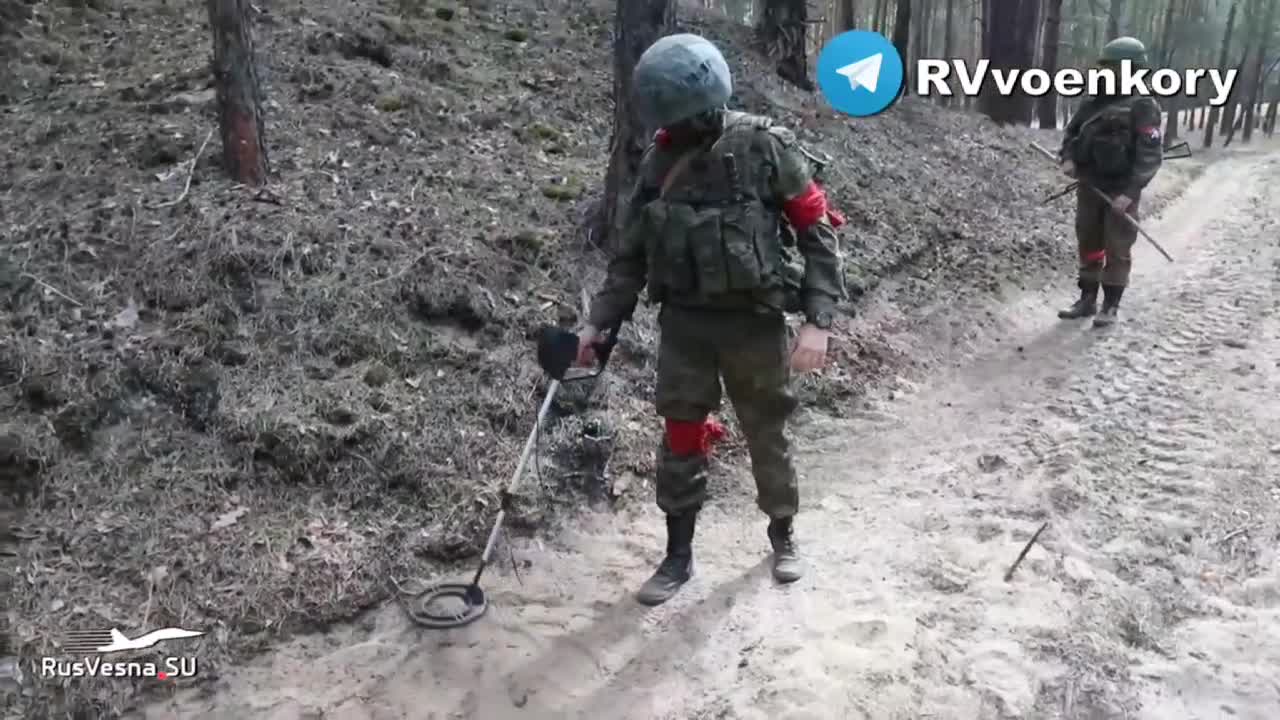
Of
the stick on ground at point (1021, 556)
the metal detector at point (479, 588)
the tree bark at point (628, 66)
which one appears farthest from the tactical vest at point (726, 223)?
the tree bark at point (628, 66)

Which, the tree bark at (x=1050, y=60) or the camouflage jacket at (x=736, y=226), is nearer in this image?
the camouflage jacket at (x=736, y=226)

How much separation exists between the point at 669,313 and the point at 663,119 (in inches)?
31.8

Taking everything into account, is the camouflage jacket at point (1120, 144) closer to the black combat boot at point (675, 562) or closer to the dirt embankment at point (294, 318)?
the dirt embankment at point (294, 318)

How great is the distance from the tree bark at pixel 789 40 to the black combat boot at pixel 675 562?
8.46m

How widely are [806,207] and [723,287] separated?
0.45 m

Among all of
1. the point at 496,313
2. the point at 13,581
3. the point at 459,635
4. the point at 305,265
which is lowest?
the point at 459,635

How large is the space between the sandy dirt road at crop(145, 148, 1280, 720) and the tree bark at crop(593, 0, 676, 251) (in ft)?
6.89

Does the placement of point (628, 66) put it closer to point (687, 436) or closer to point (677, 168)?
point (677, 168)

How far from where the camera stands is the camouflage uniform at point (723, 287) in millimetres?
3352

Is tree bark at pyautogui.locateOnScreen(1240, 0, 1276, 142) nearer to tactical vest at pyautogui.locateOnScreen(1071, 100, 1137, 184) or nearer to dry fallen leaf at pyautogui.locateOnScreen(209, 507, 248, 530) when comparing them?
tactical vest at pyautogui.locateOnScreen(1071, 100, 1137, 184)

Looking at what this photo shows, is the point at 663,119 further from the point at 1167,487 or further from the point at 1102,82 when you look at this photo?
the point at 1102,82

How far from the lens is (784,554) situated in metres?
3.90

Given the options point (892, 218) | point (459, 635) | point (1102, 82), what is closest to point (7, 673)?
point (459, 635)

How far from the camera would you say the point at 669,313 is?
12.0ft
